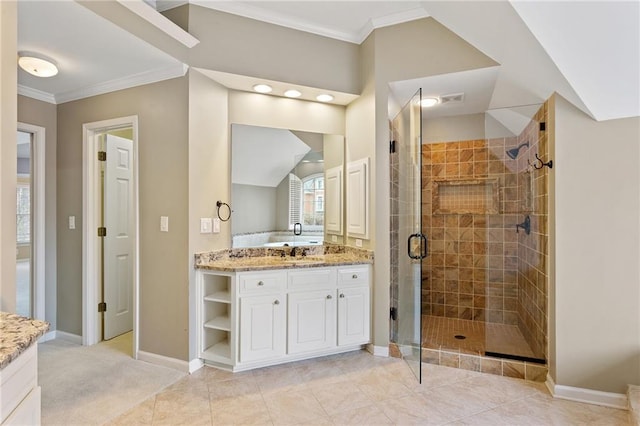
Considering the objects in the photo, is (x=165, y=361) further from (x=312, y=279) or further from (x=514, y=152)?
(x=514, y=152)

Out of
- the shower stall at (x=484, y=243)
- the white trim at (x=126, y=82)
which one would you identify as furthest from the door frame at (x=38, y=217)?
the shower stall at (x=484, y=243)

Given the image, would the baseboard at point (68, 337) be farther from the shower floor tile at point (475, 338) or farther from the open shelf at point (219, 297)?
the shower floor tile at point (475, 338)

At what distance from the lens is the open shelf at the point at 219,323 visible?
2623 millimetres

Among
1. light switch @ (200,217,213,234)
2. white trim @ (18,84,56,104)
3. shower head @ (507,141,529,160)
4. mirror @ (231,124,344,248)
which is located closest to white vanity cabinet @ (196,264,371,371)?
light switch @ (200,217,213,234)

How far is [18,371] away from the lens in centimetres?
96

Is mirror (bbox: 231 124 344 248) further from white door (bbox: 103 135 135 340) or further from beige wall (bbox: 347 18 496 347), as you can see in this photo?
white door (bbox: 103 135 135 340)

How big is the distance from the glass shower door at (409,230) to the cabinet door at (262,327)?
42.8 inches

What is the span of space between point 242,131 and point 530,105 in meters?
2.39

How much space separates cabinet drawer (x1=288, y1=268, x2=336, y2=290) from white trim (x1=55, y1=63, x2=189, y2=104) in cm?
182

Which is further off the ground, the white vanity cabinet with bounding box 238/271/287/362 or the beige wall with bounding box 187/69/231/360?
the beige wall with bounding box 187/69/231/360

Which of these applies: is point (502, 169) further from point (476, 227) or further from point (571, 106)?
point (571, 106)

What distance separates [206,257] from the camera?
2705 millimetres

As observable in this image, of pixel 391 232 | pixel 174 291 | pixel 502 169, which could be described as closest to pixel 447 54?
pixel 502 169

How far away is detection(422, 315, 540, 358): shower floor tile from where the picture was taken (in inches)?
109
